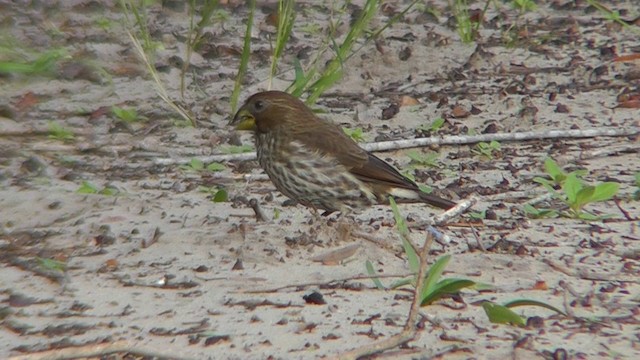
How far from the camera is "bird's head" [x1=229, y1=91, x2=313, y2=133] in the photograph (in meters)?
7.17

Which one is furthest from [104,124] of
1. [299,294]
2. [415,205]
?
[299,294]

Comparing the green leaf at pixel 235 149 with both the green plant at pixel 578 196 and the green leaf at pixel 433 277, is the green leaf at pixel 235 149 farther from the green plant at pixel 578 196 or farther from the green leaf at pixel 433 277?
the green leaf at pixel 433 277

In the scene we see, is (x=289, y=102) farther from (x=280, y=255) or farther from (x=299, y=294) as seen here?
(x=299, y=294)

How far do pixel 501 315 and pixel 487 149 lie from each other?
2.99 metres

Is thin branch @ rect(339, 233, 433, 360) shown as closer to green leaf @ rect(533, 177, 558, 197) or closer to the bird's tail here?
the bird's tail

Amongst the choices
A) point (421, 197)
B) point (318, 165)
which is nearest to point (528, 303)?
point (421, 197)

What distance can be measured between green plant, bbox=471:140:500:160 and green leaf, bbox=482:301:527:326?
2.87 metres

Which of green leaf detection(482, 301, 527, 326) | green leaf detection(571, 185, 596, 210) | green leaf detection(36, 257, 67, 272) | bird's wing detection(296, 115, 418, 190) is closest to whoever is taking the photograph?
green leaf detection(482, 301, 527, 326)

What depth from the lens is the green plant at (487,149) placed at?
7719mm

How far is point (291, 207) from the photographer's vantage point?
23.2 feet

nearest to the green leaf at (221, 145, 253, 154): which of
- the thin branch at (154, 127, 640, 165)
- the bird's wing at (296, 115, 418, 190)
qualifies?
the thin branch at (154, 127, 640, 165)

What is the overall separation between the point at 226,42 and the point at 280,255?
4.13 m

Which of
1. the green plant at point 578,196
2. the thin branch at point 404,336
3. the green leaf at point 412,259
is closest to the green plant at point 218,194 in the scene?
the green plant at point 578,196

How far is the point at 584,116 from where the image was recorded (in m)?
8.35
